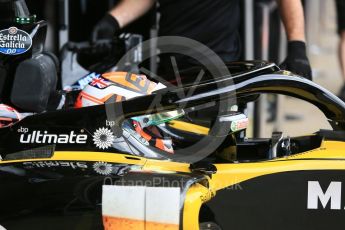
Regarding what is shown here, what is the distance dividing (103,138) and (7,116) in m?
0.50

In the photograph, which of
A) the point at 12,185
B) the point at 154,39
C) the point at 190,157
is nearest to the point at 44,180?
the point at 12,185

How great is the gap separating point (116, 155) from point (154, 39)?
71.1 inches

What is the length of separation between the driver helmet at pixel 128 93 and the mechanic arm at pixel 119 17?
3.67 feet

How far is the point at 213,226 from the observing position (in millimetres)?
2629

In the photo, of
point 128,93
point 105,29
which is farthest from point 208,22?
point 128,93

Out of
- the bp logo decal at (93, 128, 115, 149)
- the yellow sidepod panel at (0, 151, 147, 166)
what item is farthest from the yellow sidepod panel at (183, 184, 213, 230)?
the bp logo decal at (93, 128, 115, 149)

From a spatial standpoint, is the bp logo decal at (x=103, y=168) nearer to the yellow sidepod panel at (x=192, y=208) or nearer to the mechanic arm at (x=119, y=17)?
the yellow sidepod panel at (x=192, y=208)

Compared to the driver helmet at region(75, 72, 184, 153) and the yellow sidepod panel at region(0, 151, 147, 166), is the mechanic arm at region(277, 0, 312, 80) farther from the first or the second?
the yellow sidepod panel at region(0, 151, 147, 166)

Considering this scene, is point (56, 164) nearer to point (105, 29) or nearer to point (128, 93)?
point (128, 93)

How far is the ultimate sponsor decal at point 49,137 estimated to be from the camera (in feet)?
8.93

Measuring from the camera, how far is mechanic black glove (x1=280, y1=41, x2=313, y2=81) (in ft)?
11.4

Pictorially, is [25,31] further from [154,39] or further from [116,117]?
[154,39]

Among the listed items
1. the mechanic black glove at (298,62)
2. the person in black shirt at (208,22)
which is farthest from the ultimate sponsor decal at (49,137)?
the person in black shirt at (208,22)

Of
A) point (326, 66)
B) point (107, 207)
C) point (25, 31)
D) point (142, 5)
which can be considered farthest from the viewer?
point (326, 66)
